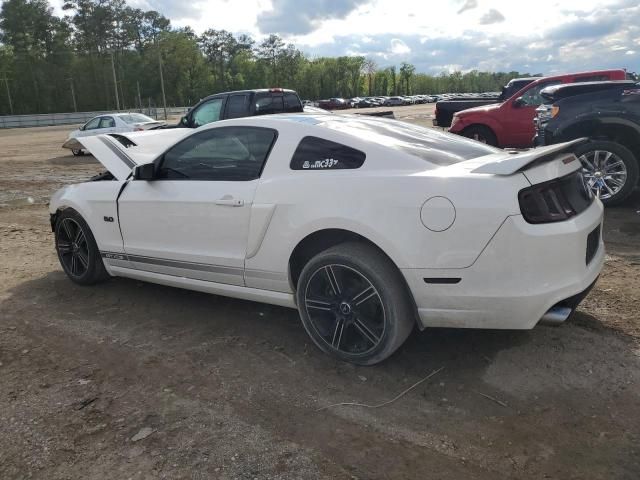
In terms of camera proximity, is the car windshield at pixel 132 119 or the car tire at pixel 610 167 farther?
the car windshield at pixel 132 119

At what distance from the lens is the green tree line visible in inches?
3061

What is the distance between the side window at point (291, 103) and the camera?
1213 centimetres

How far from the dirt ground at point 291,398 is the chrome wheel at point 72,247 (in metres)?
0.65

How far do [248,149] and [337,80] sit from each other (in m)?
117

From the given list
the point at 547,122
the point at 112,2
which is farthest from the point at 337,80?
the point at 547,122

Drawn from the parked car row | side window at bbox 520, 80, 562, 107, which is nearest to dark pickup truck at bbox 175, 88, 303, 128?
side window at bbox 520, 80, 562, 107

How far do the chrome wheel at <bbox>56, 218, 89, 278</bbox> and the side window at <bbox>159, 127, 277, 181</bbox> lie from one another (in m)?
1.35

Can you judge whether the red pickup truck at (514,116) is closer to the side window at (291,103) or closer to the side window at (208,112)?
the side window at (291,103)

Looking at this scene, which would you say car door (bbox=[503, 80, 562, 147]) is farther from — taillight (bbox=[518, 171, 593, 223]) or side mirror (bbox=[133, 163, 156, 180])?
side mirror (bbox=[133, 163, 156, 180])

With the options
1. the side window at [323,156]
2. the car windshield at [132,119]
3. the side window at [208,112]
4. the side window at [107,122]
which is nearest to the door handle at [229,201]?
the side window at [323,156]

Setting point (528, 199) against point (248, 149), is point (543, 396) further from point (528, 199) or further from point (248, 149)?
point (248, 149)

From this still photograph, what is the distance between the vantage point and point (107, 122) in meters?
19.5

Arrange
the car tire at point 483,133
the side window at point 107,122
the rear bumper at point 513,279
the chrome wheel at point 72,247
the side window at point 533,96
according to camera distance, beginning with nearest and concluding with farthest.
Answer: the rear bumper at point 513,279 → the chrome wheel at point 72,247 → the side window at point 533,96 → the car tire at point 483,133 → the side window at point 107,122

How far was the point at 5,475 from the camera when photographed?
100 inches
